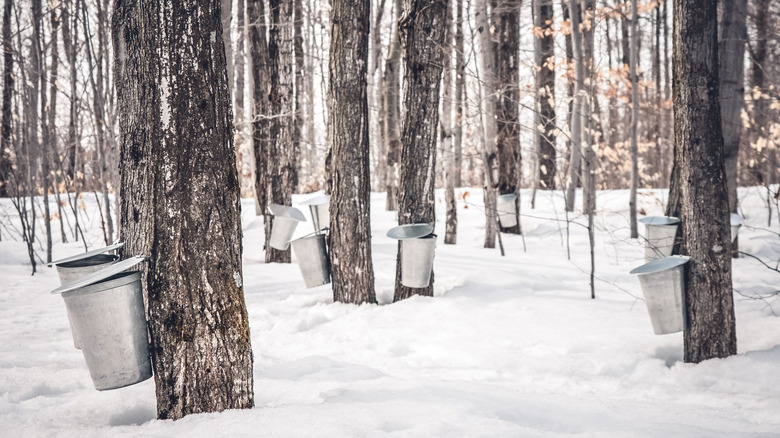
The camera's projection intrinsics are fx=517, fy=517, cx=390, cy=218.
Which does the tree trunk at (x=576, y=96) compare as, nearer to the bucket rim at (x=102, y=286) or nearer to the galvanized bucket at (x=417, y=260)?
the galvanized bucket at (x=417, y=260)

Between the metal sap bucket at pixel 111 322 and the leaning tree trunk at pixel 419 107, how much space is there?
108 inches

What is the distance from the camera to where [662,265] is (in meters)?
2.97

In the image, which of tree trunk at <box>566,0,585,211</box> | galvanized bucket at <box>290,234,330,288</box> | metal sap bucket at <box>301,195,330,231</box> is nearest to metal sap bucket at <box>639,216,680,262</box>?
tree trunk at <box>566,0,585,211</box>

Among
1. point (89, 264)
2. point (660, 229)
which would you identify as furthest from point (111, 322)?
point (660, 229)

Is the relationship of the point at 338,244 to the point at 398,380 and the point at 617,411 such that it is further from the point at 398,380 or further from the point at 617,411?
the point at 617,411

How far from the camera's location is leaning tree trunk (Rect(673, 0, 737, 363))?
2904 millimetres

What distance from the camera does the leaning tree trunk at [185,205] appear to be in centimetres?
195

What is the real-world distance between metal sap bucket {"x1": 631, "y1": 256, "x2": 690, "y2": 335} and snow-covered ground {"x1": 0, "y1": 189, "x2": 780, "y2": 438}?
31cm

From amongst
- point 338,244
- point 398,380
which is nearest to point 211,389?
point 398,380

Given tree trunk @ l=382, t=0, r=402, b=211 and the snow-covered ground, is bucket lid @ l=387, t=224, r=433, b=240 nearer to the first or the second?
the snow-covered ground

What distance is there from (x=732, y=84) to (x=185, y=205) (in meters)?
6.85

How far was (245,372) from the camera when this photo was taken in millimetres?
2078

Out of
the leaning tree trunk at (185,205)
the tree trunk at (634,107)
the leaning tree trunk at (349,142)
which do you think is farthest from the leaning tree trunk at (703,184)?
the tree trunk at (634,107)

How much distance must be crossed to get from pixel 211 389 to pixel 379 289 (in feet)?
10.2
